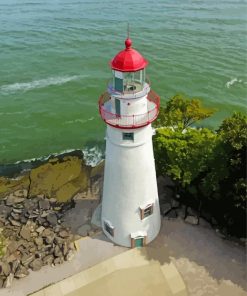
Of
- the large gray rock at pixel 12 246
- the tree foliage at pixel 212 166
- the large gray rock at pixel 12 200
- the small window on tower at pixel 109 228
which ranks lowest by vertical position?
the large gray rock at pixel 12 246

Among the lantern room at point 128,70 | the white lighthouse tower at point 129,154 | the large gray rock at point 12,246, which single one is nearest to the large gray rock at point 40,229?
the large gray rock at point 12,246

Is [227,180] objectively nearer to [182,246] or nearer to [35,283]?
[182,246]

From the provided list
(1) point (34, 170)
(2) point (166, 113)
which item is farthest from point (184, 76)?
(1) point (34, 170)

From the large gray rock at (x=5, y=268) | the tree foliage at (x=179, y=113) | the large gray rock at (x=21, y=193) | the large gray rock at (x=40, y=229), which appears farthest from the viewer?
the large gray rock at (x=21, y=193)

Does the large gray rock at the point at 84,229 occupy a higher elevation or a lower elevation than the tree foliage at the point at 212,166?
lower

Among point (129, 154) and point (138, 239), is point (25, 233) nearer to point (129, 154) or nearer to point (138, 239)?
point (138, 239)

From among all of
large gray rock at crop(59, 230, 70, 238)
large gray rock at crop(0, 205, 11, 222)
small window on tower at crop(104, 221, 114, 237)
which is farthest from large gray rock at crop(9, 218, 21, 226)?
small window on tower at crop(104, 221, 114, 237)

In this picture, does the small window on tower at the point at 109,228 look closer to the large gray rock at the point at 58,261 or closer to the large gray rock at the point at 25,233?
the large gray rock at the point at 58,261

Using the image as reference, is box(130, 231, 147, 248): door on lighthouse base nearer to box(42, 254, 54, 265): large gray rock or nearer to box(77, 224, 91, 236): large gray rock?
box(77, 224, 91, 236): large gray rock
